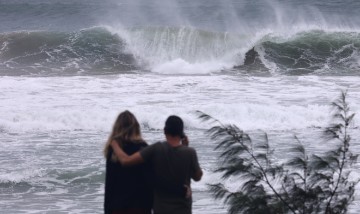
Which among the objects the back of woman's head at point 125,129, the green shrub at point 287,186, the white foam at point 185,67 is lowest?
the green shrub at point 287,186

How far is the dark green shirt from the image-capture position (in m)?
5.86

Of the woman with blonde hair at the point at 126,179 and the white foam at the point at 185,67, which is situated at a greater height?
the white foam at the point at 185,67

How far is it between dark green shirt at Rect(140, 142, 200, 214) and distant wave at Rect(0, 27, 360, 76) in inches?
771

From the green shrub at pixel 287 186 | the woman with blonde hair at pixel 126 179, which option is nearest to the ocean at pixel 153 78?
the green shrub at pixel 287 186

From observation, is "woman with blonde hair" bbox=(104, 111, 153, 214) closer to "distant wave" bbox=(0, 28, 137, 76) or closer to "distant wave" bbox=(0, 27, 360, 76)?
"distant wave" bbox=(0, 27, 360, 76)

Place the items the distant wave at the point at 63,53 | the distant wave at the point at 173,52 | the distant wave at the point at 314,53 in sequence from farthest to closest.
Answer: the distant wave at the point at 314,53, the distant wave at the point at 173,52, the distant wave at the point at 63,53

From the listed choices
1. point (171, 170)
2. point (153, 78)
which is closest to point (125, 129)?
point (171, 170)

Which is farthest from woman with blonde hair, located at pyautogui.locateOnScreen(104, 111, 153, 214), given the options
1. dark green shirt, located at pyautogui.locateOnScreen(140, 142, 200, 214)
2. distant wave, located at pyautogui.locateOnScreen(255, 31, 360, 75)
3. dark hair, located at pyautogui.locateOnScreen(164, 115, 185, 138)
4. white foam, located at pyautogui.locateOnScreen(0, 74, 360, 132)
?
distant wave, located at pyautogui.locateOnScreen(255, 31, 360, 75)

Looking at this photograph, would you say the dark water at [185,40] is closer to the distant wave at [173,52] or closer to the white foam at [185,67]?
the distant wave at [173,52]

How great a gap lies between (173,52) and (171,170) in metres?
22.8

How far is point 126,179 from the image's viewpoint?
5.95 m

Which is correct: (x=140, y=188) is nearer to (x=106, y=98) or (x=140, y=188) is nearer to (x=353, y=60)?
(x=106, y=98)

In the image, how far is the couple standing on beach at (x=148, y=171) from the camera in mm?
5859

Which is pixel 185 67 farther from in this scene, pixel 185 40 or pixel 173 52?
pixel 185 40
